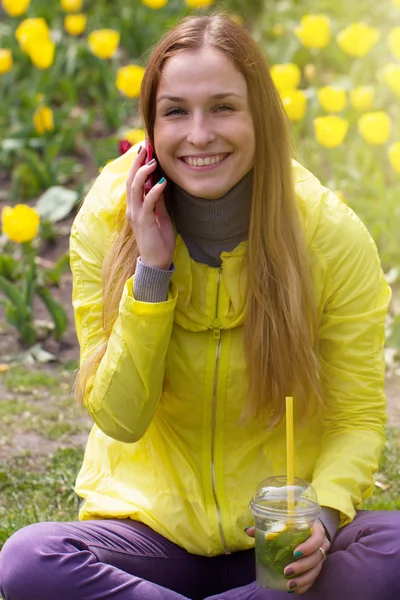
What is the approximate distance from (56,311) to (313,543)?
2.53 meters

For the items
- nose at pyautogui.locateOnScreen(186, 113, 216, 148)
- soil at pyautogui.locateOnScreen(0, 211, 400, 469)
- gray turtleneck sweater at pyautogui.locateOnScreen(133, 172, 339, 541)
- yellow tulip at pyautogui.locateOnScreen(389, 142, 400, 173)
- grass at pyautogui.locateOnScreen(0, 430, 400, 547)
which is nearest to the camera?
nose at pyautogui.locateOnScreen(186, 113, 216, 148)

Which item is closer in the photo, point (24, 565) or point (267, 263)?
point (24, 565)

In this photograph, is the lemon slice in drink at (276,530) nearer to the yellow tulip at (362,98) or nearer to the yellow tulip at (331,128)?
the yellow tulip at (331,128)

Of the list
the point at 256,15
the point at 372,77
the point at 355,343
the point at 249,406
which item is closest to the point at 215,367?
the point at 249,406

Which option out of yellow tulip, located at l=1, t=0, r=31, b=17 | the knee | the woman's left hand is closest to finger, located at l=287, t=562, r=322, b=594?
the woman's left hand

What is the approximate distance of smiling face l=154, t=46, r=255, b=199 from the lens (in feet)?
8.33

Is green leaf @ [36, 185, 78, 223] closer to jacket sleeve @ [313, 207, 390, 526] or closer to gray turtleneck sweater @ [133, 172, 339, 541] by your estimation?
gray turtleneck sweater @ [133, 172, 339, 541]

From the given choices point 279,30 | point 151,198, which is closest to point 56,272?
point 279,30

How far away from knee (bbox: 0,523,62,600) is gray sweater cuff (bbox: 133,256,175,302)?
0.57 m

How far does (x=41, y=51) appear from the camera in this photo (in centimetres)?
590

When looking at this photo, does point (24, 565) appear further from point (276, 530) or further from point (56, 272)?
point (56, 272)

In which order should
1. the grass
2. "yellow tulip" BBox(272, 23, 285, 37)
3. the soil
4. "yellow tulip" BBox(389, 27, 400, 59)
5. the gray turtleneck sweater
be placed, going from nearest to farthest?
the gray turtleneck sweater, the grass, the soil, "yellow tulip" BBox(389, 27, 400, 59), "yellow tulip" BBox(272, 23, 285, 37)

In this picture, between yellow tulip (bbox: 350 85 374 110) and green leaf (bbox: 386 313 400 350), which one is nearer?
green leaf (bbox: 386 313 400 350)

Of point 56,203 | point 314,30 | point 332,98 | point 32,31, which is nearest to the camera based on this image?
point 332,98
